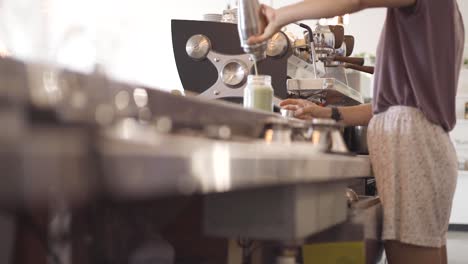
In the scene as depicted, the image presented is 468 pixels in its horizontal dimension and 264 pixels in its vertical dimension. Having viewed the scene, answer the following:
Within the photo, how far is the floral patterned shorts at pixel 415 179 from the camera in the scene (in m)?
1.32

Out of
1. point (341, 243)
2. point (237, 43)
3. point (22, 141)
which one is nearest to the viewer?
point (22, 141)

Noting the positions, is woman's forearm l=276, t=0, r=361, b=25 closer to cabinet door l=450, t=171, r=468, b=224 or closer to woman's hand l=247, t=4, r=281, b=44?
woman's hand l=247, t=4, r=281, b=44

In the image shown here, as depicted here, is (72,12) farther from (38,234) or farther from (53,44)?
(38,234)

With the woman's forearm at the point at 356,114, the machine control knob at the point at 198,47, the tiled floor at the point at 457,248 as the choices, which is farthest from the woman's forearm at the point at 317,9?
the tiled floor at the point at 457,248

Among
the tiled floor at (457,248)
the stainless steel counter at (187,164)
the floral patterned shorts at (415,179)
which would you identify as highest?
the stainless steel counter at (187,164)

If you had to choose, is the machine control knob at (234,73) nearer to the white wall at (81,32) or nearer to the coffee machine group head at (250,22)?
the coffee machine group head at (250,22)

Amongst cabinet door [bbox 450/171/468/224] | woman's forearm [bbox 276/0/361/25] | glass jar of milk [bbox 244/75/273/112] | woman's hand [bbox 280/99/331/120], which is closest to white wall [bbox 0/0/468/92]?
woman's forearm [bbox 276/0/361/25]

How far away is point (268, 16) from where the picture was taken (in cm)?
111

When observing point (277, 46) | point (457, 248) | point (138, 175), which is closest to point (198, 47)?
point (277, 46)

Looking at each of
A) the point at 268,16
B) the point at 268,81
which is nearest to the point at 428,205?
the point at 268,81

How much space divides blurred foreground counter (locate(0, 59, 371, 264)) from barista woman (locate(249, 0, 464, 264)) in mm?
333

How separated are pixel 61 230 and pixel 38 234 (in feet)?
0.19

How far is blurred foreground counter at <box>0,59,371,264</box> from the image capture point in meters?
0.34

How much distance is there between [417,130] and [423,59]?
0.51 ft
